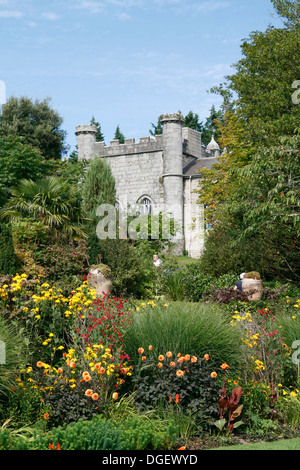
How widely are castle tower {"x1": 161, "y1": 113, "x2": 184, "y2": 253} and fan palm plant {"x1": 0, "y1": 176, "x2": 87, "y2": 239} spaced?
594 inches

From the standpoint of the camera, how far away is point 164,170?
2952 cm

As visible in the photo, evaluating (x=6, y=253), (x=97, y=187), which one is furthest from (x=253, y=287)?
(x=97, y=187)

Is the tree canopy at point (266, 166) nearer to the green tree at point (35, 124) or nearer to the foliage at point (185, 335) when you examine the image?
the foliage at point (185, 335)

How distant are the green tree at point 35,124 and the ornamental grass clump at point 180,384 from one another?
25825 mm

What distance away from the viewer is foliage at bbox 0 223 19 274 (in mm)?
11102

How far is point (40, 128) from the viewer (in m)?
30.5

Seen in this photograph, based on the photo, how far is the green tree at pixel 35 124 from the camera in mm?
30453

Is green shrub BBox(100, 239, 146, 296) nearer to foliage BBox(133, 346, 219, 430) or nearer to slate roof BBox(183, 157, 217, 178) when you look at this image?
foliage BBox(133, 346, 219, 430)

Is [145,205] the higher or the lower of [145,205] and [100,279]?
the higher

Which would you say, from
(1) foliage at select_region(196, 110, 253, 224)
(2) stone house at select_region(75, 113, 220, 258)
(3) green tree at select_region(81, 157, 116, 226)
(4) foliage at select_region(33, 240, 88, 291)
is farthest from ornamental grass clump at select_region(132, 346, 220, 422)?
(2) stone house at select_region(75, 113, 220, 258)

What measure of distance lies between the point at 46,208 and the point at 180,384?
885cm

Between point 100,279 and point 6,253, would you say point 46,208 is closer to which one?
point 6,253

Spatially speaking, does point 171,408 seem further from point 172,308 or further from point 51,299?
point 51,299

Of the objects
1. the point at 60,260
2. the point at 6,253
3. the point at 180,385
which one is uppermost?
the point at 6,253
